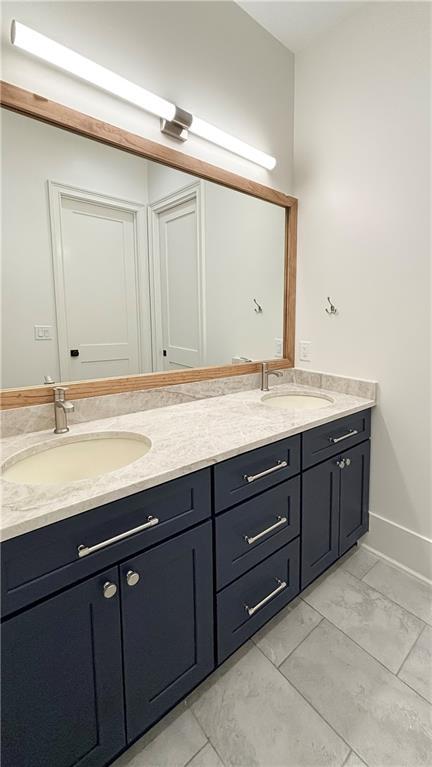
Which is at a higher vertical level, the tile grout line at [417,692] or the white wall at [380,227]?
the white wall at [380,227]

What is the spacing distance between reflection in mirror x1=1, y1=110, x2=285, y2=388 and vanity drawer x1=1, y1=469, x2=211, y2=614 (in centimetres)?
63

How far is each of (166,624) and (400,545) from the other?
1.30 meters

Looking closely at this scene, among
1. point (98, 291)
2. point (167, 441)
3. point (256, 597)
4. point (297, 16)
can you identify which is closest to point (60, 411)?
point (167, 441)

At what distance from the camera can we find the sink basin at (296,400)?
185 cm

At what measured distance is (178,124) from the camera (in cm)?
142

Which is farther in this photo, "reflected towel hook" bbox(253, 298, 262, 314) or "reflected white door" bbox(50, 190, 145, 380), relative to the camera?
"reflected towel hook" bbox(253, 298, 262, 314)

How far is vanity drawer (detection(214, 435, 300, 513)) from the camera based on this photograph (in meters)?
1.10

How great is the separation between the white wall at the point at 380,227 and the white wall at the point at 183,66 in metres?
0.22

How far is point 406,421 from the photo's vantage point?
5.50 ft

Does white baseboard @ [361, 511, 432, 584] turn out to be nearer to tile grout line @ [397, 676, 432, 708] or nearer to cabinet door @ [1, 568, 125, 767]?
tile grout line @ [397, 676, 432, 708]

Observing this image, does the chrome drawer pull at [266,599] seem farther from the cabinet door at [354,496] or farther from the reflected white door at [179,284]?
the reflected white door at [179,284]

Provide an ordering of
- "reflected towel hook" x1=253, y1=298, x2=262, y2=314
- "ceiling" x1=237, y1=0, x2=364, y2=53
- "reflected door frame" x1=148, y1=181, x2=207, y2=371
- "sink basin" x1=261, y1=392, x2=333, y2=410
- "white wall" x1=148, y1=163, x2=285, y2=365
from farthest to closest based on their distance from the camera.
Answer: "reflected towel hook" x1=253, y1=298, x2=262, y2=314
"sink basin" x1=261, y1=392, x2=333, y2=410
"white wall" x1=148, y1=163, x2=285, y2=365
"ceiling" x1=237, y1=0, x2=364, y2=53
"reflected door frame" x1=148, y1=181, x2=207, y2=371

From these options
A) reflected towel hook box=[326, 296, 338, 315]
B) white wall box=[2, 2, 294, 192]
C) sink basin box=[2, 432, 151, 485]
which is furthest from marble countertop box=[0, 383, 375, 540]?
white wall box=[2, 2, 294, 192]

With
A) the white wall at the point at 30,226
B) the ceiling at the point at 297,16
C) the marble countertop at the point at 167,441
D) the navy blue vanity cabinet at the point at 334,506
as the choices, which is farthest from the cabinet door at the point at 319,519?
the ceiling at the point at 297,16
